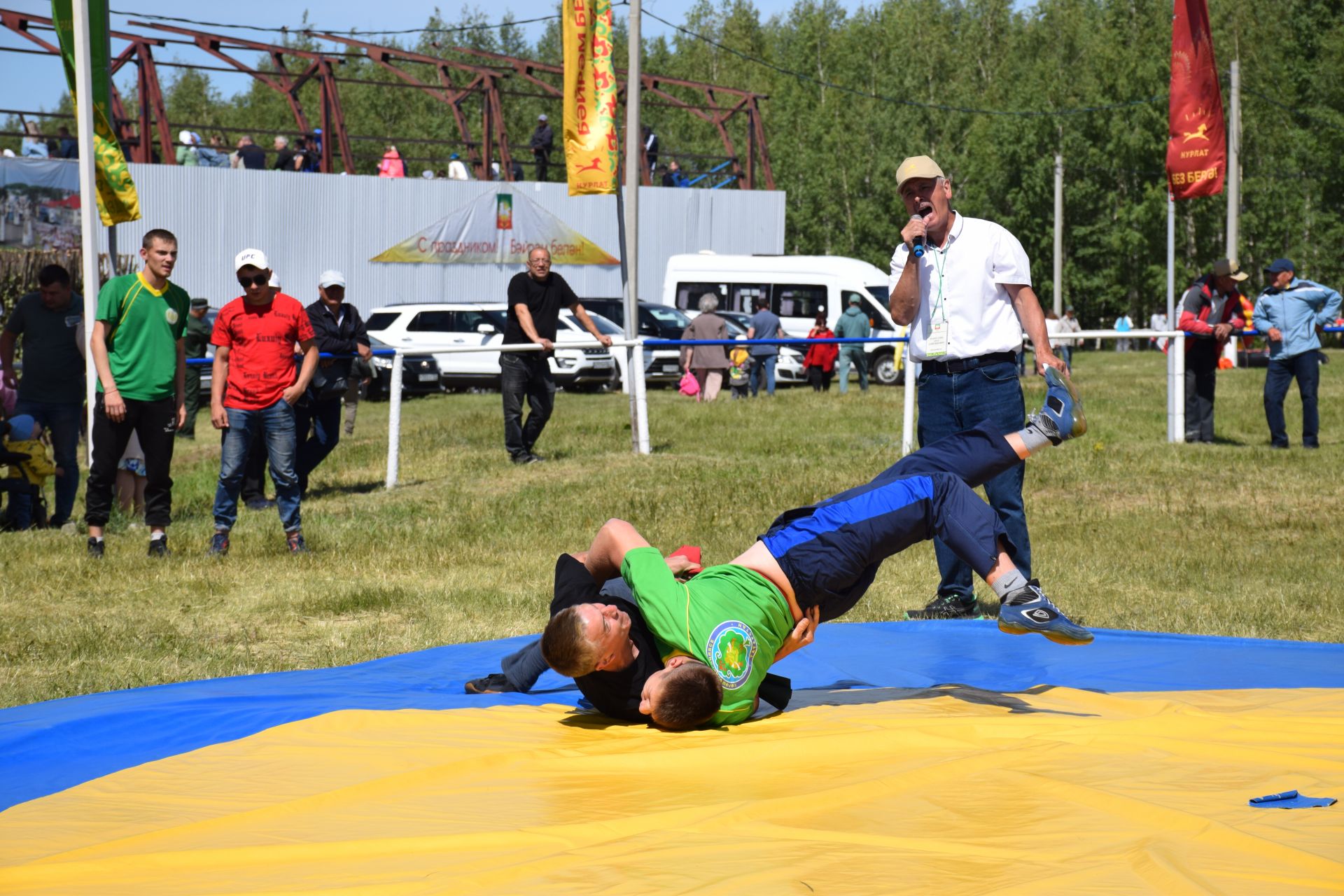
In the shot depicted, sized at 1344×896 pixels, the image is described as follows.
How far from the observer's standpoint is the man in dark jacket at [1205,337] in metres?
14.7

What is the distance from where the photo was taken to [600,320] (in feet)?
A: 87.5

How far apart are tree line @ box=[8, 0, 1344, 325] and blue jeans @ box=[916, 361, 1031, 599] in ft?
117

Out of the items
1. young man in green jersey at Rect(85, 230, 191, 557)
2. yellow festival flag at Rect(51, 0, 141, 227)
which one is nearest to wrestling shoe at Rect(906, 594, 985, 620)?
young man in green jersey at Rect(85, 230, 191, 557)

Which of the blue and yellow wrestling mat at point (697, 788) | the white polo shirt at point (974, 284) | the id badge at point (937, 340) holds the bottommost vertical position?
the blue and yellow wrestling mat at point (697, 788)

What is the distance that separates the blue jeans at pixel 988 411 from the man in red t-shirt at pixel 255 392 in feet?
14.9

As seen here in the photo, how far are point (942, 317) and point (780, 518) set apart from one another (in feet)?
6.06

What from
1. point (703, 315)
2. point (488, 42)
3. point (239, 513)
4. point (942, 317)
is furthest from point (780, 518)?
point (488, 42)

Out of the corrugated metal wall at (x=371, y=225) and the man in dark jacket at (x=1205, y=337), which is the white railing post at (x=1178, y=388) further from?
the corrugated metal wall at (x=371, y=225)

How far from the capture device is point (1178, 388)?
14.5 metres

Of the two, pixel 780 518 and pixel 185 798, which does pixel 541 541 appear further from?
pixel 185 798

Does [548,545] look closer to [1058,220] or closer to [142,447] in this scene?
[142,447]

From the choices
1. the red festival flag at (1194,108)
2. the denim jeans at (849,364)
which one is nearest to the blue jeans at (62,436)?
the red festival flag at (1194,108)

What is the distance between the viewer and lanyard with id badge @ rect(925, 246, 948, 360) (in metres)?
6.55

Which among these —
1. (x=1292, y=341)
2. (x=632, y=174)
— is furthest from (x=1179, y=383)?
(x=632, y=174)
